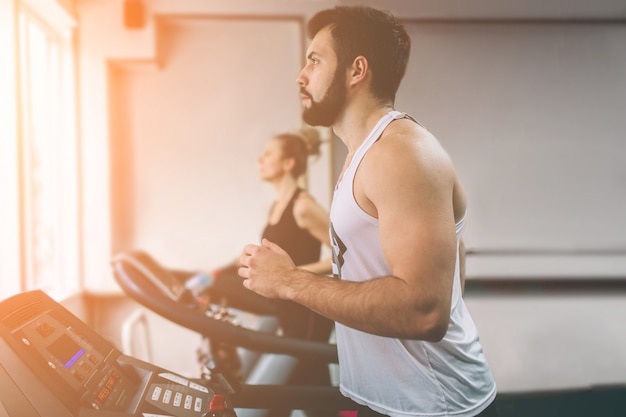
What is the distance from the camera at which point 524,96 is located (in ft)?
4.71

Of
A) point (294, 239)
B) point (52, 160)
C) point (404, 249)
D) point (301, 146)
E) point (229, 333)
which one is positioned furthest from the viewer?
point (52, 160)

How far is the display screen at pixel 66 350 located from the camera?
2.41ft

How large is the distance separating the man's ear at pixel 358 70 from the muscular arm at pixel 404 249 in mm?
177

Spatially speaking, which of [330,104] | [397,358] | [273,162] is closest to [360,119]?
[330,104]

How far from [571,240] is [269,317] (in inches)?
43.0

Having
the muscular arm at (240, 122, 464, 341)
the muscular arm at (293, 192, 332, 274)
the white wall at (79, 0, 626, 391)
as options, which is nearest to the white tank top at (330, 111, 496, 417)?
the muscular arm at (240, 122, 464, 341)

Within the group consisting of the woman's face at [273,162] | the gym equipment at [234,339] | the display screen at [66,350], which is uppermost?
the woman's face at [273,162]

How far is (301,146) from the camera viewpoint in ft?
6.02

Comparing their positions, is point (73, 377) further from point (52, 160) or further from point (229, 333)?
point (52, 160)

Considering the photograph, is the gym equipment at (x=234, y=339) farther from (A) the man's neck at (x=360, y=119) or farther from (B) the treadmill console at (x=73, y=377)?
(A) the man's neck at (x=360, y=119)

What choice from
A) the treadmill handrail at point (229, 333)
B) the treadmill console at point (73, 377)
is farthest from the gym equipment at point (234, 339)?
the treadmill console at point (73, 377)

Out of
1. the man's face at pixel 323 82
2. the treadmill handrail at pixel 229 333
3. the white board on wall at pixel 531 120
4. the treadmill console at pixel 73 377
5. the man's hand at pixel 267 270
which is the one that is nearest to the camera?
the treadmill console at pixel 73 377

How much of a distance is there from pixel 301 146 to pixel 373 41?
93 cm

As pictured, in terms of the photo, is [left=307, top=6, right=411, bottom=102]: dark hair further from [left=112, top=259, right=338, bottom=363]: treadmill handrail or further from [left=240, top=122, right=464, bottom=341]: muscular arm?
[left=112, top=259, right=338, bottom=363]: treadmill handrail
